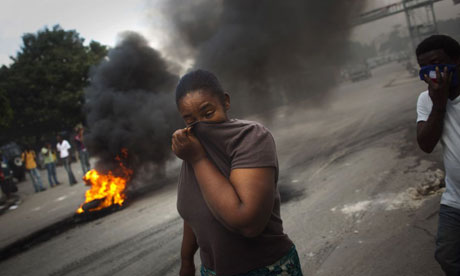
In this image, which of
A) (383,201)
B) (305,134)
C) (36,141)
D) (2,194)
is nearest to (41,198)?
(2,194)

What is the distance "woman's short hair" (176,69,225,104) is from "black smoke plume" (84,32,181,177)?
677 centimetres

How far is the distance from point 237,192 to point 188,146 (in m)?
0.25

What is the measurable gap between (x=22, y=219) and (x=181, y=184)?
834cm

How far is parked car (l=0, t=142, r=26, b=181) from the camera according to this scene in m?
15.8

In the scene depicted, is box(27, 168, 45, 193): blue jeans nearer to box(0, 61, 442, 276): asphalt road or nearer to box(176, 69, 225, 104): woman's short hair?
box(0, 61, 442, 276): asphalt road

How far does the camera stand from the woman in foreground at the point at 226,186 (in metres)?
1.13

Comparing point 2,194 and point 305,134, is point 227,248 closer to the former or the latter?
point 305,134

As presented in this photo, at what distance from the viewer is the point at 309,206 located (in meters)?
4.49

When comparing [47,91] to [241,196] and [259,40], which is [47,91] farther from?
[241,196]

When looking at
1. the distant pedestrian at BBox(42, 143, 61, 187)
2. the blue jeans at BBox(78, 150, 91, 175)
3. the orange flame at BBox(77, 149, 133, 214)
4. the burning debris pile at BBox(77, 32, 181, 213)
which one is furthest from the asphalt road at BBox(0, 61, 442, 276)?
the distant pedestrian at BBox(42, 143, 61, 187)

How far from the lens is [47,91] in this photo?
23.6m

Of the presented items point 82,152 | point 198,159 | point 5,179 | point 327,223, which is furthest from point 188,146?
point 5,179

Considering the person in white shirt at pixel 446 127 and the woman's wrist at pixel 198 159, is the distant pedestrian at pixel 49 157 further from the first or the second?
the person in white shirt at pixel 446 127

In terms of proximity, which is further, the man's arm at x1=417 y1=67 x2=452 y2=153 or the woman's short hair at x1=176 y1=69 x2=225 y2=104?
the man's arm at x1=417 y1=67 x2=452 y2=153
